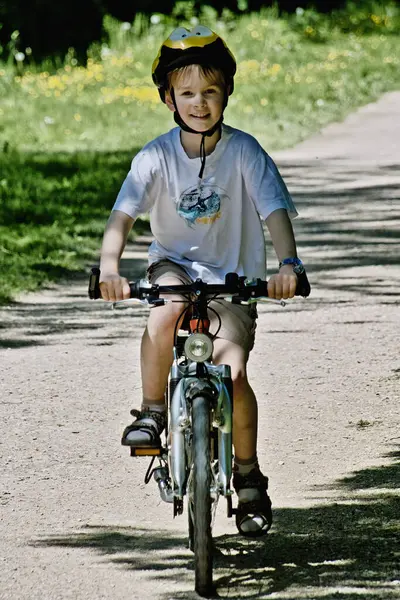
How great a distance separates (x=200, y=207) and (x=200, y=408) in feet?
2.36

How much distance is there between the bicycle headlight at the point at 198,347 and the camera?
3.98 metres

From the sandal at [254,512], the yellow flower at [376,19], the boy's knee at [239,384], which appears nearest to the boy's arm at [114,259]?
the boy's knee at [239,384]

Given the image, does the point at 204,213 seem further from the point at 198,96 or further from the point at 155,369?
the point at 155,369

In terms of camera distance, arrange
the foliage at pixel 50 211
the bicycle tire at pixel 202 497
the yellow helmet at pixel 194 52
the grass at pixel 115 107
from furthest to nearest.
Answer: the grass at pixel 115 107, the foliage at pixel 50 211, the yellow helmet at pixel 194 52, the bicycle tire at pixel 202 497

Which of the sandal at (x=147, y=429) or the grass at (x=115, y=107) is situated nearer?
the sandal at (x=147, y=429)

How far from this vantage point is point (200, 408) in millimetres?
3873

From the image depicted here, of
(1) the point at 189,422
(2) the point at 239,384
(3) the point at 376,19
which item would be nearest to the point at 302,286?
(2) the point at 239,384

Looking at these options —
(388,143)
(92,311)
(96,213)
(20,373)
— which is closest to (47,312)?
(92,311)

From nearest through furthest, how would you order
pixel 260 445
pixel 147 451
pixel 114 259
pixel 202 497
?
pixel 202 497
pixel 114 259
pixel 147 451
pixel 260 445

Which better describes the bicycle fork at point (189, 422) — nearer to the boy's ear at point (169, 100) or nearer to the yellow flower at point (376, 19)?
the boy's ear at point (169, 100)

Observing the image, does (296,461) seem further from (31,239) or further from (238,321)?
(31,239)

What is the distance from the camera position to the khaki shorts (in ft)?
13.8

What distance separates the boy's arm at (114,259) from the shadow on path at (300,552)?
958mm

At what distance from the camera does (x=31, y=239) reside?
33.6 ft
